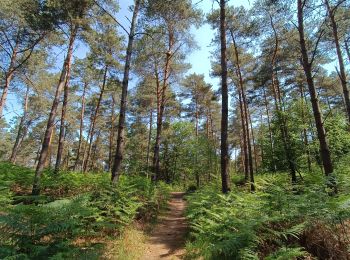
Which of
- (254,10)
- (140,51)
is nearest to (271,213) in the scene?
(140,51)

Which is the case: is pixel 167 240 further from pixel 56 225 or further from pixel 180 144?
pixel 180 144

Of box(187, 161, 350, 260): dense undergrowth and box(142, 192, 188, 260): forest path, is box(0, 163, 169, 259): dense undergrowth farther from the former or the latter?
box(187, 161, 350, 260): dense undergrowth

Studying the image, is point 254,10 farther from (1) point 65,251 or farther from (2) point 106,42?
(1) point 65,251

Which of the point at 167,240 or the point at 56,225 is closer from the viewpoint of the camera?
the point at 56,225

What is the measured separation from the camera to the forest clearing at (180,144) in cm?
434

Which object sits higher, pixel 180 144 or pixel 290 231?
pixel 180 144

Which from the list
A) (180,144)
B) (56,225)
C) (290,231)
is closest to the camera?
(290,231)

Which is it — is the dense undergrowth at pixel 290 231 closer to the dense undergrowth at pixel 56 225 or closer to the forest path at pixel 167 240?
the forest path at pixel 167 240

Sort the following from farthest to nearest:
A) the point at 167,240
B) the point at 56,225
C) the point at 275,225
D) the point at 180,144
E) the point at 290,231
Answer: the point at 180,144 → the point at 167,240 → the point at 275,225 → the point at 56,225 → the point at 290,231

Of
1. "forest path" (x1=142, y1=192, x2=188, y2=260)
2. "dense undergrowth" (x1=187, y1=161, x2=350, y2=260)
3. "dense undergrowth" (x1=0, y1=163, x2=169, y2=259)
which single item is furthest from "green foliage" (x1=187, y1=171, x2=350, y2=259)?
"dense undergrowth" (x1=0, y1=163, x2=169, y2=259)

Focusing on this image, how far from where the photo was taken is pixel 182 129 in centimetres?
2967

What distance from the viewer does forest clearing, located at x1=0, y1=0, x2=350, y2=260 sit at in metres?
4.34

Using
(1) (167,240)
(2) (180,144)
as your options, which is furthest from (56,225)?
(2) (180,144)

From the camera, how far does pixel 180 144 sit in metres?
29.8
